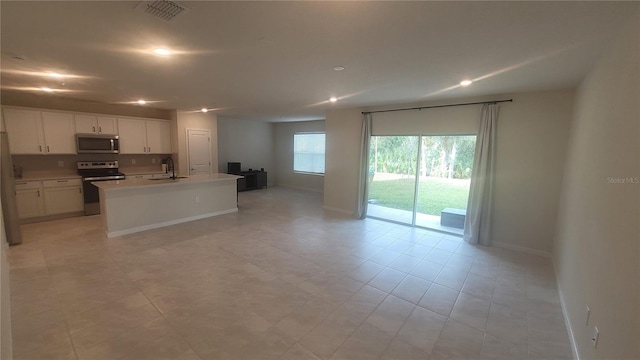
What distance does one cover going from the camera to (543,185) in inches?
154

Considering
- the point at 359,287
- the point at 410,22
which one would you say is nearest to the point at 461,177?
the point at 359,287

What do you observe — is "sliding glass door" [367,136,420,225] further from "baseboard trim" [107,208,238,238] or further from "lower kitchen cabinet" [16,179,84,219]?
"lower kitchen cabinet" [16,179,84,219]

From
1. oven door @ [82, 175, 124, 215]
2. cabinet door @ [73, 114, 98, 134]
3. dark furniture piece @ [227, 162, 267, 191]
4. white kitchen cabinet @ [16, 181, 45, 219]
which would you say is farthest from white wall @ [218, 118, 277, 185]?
white kitchen cabinet @ [16, 181, 45, 219]

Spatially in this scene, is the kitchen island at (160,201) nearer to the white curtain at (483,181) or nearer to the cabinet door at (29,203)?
the cabinet door at (29,203)

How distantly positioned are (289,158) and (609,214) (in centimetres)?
886

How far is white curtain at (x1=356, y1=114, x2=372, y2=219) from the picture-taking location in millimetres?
5672

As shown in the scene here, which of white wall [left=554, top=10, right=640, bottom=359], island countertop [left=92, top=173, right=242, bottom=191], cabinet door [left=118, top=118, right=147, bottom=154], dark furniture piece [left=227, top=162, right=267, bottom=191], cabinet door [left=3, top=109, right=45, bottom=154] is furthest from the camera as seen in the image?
dark furniture piece [left=227, top=162, right=267, bottom=191]

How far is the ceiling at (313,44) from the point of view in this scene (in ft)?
5.56

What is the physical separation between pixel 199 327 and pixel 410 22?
3.00 m

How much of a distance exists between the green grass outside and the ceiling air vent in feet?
15.6

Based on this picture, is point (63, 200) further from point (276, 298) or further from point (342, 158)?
point (342, 158)

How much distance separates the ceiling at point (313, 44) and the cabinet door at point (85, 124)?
180 centimetres

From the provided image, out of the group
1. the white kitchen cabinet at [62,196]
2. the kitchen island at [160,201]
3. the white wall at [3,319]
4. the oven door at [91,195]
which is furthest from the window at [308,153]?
the white wall at [3,319]

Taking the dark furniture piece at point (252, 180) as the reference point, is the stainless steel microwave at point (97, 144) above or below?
above
